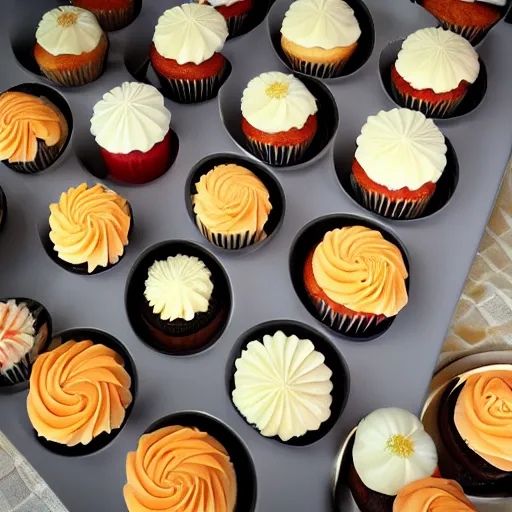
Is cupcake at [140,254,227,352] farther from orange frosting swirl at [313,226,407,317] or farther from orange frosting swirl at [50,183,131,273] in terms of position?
orange frosting swirl at [313,226,407,317]

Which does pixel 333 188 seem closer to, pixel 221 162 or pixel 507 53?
pixel 221 162

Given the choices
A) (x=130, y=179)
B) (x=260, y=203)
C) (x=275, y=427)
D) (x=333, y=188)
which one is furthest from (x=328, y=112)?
(x=275, y=427)

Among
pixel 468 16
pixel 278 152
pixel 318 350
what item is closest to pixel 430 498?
pixel 318 350

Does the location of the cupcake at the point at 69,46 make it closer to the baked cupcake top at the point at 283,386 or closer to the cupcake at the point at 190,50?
the cupcake at the point at 190,50

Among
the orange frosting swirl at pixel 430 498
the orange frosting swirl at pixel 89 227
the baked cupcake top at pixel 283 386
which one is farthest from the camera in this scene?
the orange frosting swirl at pixel 89 227

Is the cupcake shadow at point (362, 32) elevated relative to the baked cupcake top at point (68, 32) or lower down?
elevated

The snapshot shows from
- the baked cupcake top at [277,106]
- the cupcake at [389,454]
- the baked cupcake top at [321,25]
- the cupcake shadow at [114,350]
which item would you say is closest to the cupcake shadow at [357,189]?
the baked cupcake top at [277,106]
